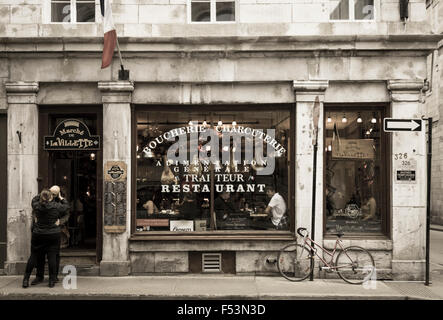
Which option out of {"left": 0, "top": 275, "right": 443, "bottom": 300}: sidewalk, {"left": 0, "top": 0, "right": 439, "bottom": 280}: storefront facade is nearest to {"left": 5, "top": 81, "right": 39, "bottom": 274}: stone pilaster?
{"left": 0, "top": 0, "right": 439, "bottom": 280}: storefront facade

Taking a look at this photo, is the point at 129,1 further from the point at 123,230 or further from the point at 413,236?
the point at 413,236

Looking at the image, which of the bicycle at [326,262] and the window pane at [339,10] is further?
the window pane at [339,10]

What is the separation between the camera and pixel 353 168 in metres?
10.9

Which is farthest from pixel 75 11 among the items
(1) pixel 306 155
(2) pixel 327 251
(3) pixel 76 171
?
(2) pixel 327 251

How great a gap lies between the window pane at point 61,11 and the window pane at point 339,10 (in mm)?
6815

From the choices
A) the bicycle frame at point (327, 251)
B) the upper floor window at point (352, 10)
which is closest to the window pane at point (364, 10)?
the upper floor window at point (352, 10)

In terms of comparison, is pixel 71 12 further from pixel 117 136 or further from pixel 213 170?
pixel 213 170

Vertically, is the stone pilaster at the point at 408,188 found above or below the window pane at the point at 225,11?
below

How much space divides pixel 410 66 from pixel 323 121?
97.9 inches

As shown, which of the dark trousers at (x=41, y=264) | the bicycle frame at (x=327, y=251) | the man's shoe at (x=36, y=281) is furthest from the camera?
the bicycle frame at (x=327, y=251)

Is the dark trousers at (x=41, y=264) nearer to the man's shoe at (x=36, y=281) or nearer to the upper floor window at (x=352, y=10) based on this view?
the man's shoe at (x=36, y=281)

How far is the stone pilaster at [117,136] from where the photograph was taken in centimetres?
1039

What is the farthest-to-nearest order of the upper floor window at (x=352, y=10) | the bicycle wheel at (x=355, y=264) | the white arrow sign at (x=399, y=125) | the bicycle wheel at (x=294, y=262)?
the upper floor window at (x=352, y=10), the bicycle wheel at (x=294, y=262), the bicycle wheel at (x=355, y=264), the white arrow sign at (x=399, y=125)

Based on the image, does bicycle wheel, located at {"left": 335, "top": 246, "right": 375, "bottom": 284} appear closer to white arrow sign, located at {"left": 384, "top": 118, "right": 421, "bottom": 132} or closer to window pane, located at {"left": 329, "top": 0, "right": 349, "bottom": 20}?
white arrow sign, located at {"left": 384, "top": 118, "right": 421, "bottom": 132}
